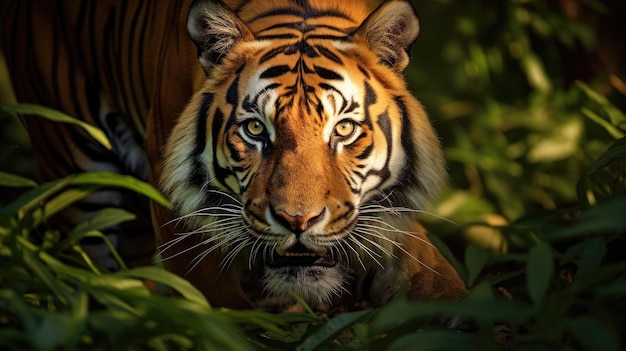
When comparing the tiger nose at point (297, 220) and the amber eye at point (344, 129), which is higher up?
the amber eye at point (344, 129)

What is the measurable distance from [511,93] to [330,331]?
341 centimetres

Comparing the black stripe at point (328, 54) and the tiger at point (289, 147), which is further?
the black stripe at point (328, 54)

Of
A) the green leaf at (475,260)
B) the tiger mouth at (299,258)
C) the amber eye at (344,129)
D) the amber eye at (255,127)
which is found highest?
the amber eye at (344,129)

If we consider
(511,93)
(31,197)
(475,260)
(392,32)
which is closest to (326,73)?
(392,32)

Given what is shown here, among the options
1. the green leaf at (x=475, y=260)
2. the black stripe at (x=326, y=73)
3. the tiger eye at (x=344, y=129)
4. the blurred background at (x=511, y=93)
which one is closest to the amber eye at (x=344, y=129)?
the tiger eye at (x=344, y=129)

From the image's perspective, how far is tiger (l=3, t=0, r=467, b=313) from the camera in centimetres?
235

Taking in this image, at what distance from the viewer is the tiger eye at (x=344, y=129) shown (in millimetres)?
2398

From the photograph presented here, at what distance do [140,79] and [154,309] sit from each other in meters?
1.27

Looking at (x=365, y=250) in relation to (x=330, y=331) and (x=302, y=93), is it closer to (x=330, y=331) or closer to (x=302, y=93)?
(x=302, y=93)

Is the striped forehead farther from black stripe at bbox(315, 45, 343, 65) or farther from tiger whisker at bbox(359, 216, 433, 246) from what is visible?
tiger whisker at bbox(359, 216, 433, 246)

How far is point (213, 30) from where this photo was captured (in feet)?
8.15

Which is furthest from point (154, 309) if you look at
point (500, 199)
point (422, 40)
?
point (422, 40)

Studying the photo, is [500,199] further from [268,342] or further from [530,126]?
[268,342]

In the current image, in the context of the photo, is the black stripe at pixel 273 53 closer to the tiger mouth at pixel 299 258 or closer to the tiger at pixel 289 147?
the tiger at pixel 289 147
